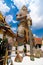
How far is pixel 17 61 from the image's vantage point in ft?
10.6

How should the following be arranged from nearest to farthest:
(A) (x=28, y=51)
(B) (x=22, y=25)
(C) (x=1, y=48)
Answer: (C) (x=1, y=48), (A) (x=28, y=51), (B) (x=22, y=25)

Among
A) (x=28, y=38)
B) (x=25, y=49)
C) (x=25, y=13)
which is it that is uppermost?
(x=25, y=13)

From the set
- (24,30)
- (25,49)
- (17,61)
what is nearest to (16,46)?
(25,49)

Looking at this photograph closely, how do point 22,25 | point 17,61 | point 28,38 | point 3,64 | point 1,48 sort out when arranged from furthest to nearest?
point 22,25, point 28,38, point 17,61, point 3,64, point 1,48

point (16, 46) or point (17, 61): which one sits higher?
point (16, 46)

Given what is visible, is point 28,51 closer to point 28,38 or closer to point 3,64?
point 28,38

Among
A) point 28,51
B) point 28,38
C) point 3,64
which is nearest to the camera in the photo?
point 3,64

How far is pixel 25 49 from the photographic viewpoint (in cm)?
427

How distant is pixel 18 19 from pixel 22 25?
219 millimetres

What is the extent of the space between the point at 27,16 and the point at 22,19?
0.63 feet

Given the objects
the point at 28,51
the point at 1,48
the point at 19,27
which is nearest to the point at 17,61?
the point at 28,51

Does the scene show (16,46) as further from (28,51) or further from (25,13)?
(25,13)

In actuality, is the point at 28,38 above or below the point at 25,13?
below

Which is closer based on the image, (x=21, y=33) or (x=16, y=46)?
(x=16, y=46)
